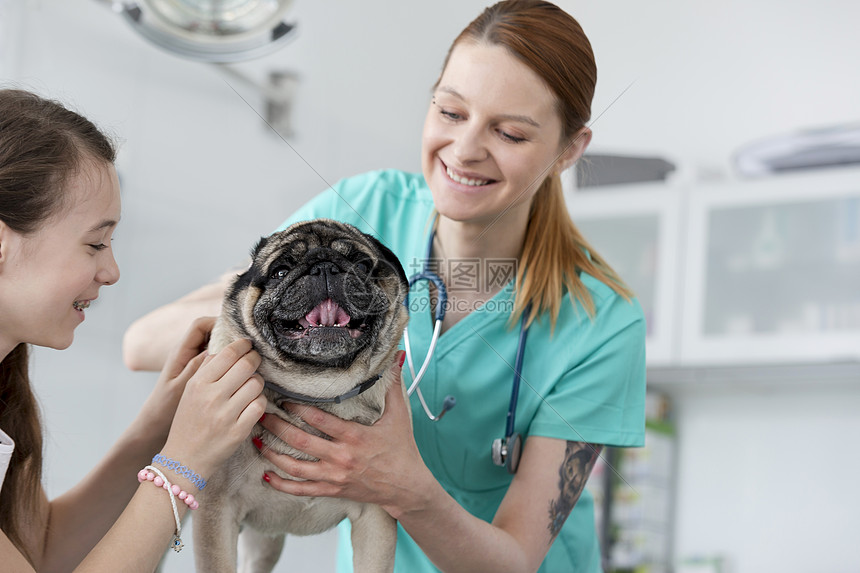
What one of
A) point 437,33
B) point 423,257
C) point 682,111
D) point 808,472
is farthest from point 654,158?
point 423,257

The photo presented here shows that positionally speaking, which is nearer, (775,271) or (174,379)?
(174,379)

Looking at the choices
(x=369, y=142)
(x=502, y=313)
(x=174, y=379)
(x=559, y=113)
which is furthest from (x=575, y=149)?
(x=369, y=142)

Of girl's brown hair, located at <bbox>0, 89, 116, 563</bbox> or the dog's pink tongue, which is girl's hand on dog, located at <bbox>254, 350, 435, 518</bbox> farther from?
girl's brown hair, located at <bbox>0, 89, 116, 563</bbox>

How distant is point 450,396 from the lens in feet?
3.97

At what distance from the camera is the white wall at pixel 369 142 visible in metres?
2.01

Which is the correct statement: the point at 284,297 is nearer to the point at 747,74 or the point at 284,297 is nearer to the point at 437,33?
the point at 437,33

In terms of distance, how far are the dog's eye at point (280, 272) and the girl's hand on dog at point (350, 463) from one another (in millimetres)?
168

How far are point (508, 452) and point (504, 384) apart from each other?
5.2 inches

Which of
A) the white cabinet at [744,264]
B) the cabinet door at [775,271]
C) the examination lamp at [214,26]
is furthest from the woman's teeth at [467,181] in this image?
the cabinet door at [775,271]

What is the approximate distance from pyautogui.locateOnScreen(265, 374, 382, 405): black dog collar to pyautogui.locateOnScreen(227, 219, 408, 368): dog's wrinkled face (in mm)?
38

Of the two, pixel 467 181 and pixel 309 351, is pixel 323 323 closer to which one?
pixel 309 351

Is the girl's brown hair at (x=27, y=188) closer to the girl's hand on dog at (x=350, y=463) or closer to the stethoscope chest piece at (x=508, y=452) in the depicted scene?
the girl's hand on dog at (x=350, y=463)

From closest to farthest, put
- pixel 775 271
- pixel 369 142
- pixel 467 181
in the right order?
pixel 467 181, pixel 369 142, pixel 775 271

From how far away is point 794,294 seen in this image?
9.12 feet
